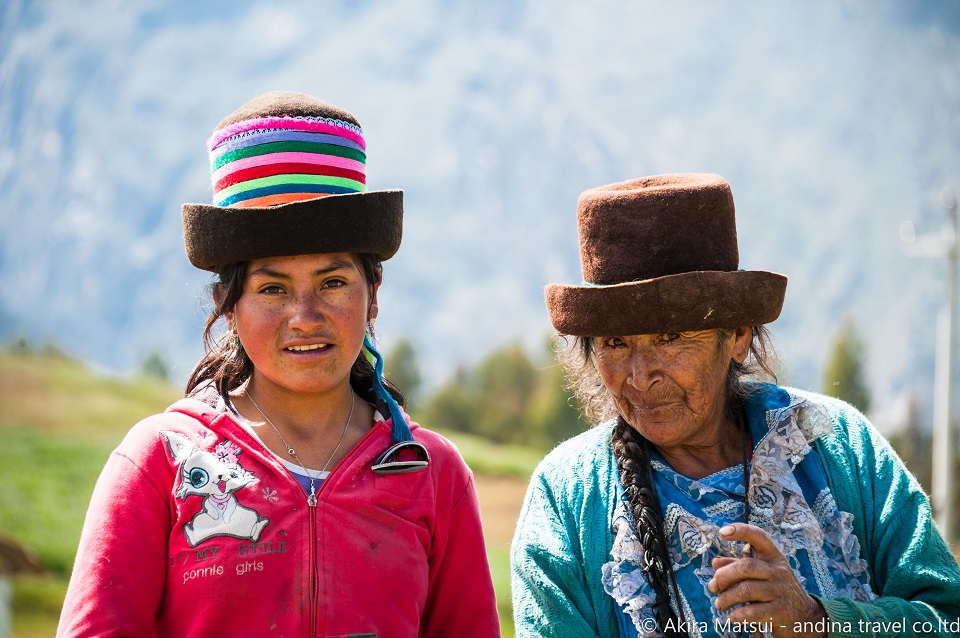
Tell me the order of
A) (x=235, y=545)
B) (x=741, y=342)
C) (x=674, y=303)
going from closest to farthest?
1. (x=235, y=545)
2. (x=674, y=303)
3. (x=741, y=342)

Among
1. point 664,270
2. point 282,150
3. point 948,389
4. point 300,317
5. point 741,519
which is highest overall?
point 282,150

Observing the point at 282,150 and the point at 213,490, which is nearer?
the point at 213,490

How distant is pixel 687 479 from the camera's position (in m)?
2.93

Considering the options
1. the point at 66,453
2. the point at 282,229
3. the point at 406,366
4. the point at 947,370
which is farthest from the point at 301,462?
the point at 947,370

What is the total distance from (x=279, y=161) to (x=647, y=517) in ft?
4.89

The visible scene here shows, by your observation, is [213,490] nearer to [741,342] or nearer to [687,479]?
[687,479]

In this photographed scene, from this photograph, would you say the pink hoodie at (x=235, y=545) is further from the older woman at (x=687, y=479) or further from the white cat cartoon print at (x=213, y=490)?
the older woman at (x=687, y=479)

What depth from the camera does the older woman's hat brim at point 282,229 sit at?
2471 millimetres

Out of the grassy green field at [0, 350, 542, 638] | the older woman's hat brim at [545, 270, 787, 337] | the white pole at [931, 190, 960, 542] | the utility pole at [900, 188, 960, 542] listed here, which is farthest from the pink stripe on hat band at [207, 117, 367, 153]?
the white pole at [931, 190, 960, 542]

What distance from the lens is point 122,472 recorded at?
240 cm

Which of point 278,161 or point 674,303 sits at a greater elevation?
point 278,161

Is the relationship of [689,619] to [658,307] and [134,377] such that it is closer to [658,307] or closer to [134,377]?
[658,307]

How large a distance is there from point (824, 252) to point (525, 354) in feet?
39.0

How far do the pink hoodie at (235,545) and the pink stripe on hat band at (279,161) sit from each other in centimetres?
66
